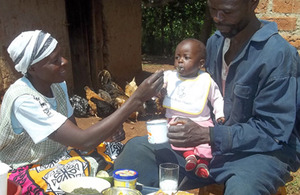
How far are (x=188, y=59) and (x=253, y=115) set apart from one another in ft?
2.92

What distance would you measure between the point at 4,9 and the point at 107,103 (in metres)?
2.59

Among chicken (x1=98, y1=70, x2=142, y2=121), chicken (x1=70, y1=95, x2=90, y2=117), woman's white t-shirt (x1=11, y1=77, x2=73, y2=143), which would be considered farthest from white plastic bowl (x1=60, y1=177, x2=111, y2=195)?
chicken (x1=70, y1=95, x2=90, y2=117)

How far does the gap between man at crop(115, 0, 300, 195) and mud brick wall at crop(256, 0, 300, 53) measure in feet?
2.17

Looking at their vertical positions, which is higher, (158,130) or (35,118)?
(35,118)

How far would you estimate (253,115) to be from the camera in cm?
264

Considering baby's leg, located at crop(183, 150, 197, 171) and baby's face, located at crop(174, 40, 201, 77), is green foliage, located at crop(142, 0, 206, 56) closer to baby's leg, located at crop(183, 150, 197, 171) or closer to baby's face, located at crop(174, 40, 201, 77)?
baby's face, located at crop(174, 40, 201, 77)

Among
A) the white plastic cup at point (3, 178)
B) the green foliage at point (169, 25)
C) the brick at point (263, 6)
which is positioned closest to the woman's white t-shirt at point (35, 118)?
the white plastic cup at point (3, 178)

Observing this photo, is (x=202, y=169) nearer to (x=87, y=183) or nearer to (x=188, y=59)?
(x=87, y=183)

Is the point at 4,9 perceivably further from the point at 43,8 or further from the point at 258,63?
the point at 258,63

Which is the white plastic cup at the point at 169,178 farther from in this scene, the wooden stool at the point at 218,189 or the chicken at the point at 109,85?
the chicken at the point at 109,85

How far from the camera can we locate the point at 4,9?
22.2 ft

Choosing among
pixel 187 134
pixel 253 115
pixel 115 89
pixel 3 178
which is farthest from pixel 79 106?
pixel 3 178

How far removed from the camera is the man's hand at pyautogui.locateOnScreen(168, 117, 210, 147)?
259 cm

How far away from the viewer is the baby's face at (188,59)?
130 inches
